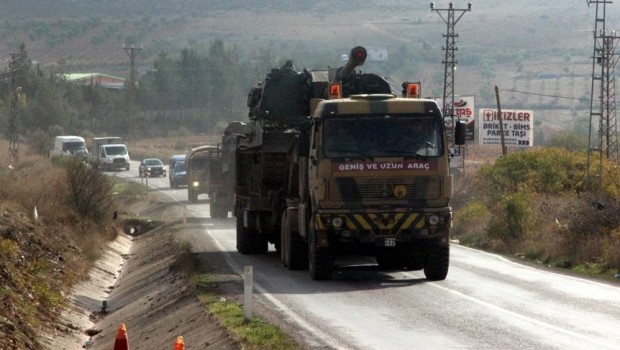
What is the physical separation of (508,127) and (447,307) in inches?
2367

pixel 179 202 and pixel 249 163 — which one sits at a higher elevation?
pixel 249 163

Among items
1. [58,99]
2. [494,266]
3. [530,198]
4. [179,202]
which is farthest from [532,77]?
[494,266]

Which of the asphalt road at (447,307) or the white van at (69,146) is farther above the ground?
the asphalt road at (447,307)

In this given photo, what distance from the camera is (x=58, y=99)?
13200 centimetres

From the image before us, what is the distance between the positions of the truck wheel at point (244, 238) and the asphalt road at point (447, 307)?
2.00 metres

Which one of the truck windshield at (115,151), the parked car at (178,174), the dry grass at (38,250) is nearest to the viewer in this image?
the dry grass at (38,250)

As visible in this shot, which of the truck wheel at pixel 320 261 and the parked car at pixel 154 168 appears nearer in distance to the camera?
the truck wheel at pixel 320 261

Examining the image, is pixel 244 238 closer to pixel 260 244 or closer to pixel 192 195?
pixel 260 244

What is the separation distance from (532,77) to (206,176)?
13947cm

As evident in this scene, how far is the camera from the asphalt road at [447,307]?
16.3 m

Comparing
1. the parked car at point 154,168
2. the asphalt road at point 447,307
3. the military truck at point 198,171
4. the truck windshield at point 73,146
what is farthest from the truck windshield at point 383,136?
the truck windshield at point 73,146

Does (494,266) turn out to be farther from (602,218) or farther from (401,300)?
(401,300)

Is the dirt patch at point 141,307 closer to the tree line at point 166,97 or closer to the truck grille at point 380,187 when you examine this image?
the truck grille at point 380,187

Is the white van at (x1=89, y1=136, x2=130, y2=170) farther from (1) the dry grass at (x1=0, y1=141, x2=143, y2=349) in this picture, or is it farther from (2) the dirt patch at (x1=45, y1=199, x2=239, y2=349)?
(2) the dirt patch at (x1=45, y1=199, x2=239, y2=349)
